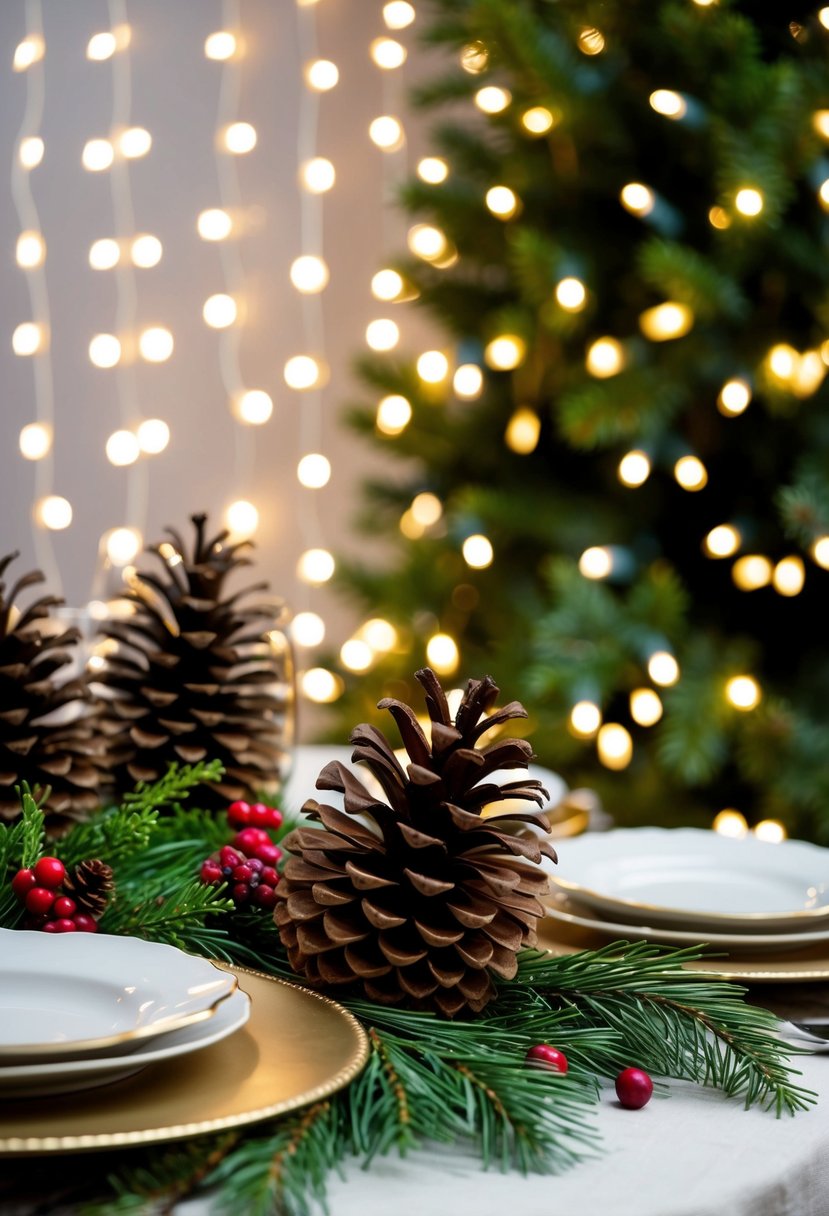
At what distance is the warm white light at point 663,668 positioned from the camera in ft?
4.52

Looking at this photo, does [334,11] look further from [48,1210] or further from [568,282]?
[48,1210]

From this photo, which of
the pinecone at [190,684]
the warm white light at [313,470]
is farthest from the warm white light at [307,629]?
the pinecone at [190,684]

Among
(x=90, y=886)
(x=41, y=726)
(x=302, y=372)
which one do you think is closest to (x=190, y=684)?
(x=41, y=726)

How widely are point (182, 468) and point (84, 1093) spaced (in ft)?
3.95

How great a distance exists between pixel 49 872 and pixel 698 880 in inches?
16.0

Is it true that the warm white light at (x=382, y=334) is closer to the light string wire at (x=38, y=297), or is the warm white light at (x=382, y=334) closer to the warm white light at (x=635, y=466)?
the warm white light at (x=635, y=466)

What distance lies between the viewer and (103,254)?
132cm

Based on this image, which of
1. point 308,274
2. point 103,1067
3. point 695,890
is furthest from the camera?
point 308,274

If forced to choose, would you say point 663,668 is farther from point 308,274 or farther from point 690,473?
point 308,274

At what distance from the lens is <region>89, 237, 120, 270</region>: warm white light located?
4.29 feet

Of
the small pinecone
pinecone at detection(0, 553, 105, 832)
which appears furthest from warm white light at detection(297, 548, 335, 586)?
the small pinecone

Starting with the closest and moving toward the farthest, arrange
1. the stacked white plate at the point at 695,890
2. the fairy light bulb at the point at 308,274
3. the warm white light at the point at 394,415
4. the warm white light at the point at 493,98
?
the stacked white plate at the point at 695,890, the warm white light at the point at 493,98, the warm white light at the point at 394,415, the fairy light bulb at the point at 308,274

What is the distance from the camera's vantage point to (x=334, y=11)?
1896mm

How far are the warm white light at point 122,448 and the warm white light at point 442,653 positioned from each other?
1.45 ft
